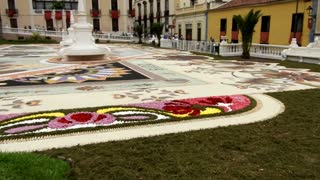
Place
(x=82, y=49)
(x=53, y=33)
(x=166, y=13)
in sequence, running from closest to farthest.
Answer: (x=82, y=49) → (x=53, y=33) → (x=166, y=13)

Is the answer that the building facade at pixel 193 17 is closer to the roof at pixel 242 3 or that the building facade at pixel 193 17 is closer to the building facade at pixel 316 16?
the roof at pixel 242 3

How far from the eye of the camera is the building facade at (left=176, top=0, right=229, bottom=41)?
35844mm

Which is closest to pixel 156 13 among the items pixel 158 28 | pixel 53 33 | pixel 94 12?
pixel 94 12

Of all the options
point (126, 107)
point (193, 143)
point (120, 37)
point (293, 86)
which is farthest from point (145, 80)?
point (120, 37)

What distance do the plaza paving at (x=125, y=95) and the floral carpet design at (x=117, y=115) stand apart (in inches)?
0.8

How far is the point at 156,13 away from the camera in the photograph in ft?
163

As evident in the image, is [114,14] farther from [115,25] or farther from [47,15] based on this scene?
[47,15]

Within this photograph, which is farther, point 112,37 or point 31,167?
point 112,37

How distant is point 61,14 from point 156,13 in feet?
49.1

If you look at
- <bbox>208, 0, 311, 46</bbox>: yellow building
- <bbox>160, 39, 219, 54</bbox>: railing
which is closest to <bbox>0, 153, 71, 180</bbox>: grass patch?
<bbox>160, 39, 219, 54</bbox>: railing

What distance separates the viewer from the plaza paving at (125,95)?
5.66 meters

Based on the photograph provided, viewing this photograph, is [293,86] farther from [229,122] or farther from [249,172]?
[249,172]

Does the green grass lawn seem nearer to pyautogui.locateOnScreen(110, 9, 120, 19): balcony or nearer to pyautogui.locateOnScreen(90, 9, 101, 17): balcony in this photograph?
pyautogui.locateOnScreen(90, 9, 101, 17): balcony

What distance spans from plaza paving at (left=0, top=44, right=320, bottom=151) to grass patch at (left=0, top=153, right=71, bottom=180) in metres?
0.73
